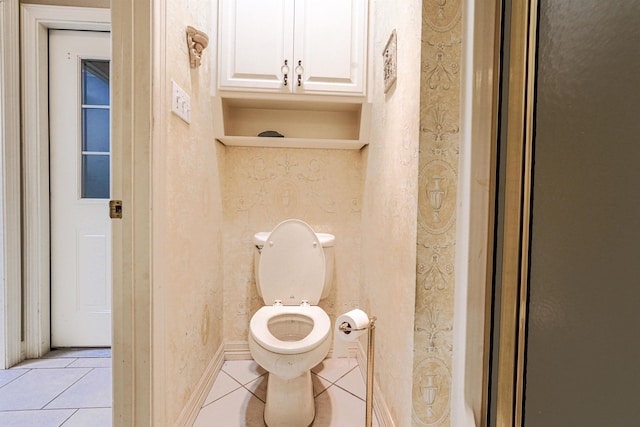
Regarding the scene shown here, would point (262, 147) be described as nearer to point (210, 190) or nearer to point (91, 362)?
point (210, 190)

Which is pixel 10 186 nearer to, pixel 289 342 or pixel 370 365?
pixel 289 342

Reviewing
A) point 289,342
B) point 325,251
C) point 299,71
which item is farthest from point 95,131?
point 289,342

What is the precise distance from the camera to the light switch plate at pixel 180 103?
1110 mm

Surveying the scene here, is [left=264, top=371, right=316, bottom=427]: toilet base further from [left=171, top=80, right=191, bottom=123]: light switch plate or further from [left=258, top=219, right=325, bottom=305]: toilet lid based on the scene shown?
[left=171, top=80, right=191, bottom=123]: light switch plate

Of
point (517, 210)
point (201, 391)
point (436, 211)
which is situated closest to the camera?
point (517, 210)

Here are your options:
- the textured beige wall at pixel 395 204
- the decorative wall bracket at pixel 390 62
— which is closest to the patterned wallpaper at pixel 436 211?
the textured beige wall at pixel 395 204

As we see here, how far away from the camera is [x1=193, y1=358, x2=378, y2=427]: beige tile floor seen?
1.35 meters

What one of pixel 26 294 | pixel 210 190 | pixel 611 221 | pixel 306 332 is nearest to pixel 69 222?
pixel 26 294

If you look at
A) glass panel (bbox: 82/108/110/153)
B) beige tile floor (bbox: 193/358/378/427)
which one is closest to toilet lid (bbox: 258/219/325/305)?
beige tile floor (bbox: 193/358/378/427)

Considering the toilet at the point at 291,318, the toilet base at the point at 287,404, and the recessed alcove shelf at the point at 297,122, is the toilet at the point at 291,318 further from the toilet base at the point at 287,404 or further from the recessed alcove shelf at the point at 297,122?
the recessed alcove shelf at the point at 297,122

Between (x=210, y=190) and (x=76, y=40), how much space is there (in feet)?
4.37

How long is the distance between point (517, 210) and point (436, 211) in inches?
20.1

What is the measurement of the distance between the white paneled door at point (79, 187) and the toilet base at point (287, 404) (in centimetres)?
130

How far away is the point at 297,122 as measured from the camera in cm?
192
